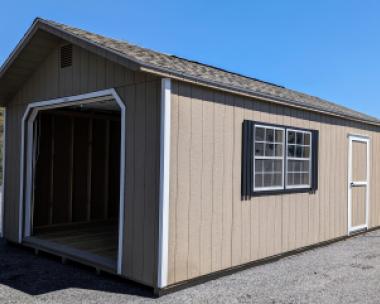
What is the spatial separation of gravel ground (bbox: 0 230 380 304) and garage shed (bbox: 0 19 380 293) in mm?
205

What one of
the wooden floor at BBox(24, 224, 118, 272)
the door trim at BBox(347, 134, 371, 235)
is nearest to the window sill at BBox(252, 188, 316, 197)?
the door trim at BBox(347, 134, 371, 235)

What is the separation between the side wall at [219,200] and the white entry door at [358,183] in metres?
1.61

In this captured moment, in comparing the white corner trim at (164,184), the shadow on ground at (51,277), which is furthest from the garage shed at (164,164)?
the shadow on ground at (51,277)

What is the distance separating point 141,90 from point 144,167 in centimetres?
93

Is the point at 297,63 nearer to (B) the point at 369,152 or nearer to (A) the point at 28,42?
(B) the point at 369,152

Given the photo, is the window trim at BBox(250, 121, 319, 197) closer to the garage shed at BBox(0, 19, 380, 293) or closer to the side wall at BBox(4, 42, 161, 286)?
the garage shed at BBox(0, 19, 380, 293)

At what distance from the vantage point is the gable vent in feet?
19.1

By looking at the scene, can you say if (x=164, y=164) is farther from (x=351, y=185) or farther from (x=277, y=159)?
(x=351, y=185)

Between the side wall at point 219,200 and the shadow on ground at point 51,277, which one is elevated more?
the side wall at point 219,200

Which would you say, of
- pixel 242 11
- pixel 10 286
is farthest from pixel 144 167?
pixel 242 11

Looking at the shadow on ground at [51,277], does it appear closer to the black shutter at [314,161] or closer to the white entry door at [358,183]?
the black shutter at [314,161]

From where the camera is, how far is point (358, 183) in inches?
328

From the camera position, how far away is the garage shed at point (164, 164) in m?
4.54

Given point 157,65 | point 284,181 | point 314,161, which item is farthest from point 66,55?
point 314,161
